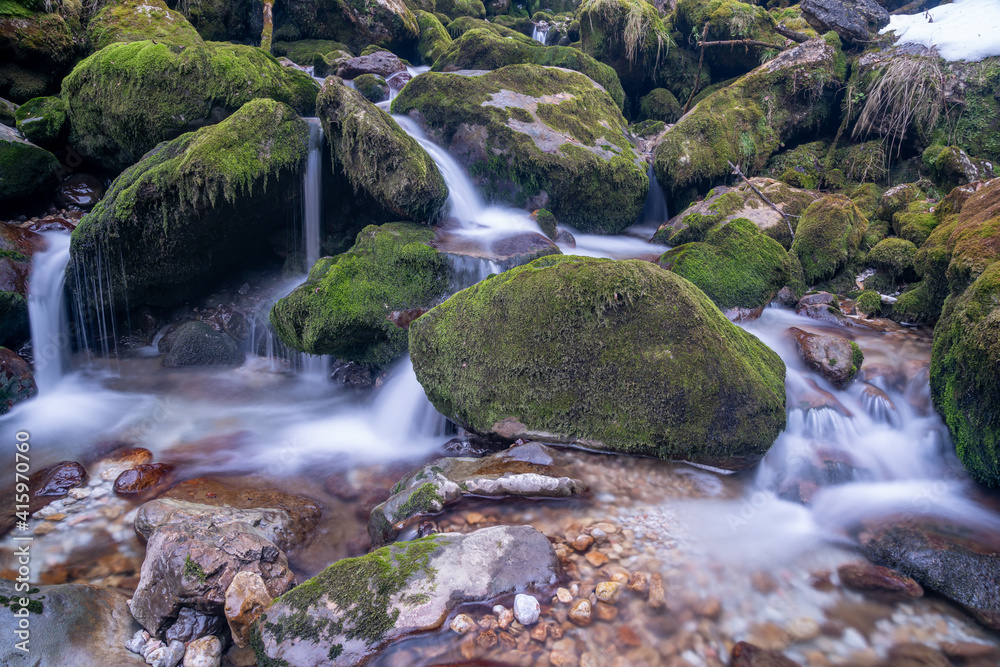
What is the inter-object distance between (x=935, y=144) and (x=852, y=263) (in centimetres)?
420

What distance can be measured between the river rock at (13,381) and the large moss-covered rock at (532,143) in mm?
6621

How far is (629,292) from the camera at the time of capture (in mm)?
4141

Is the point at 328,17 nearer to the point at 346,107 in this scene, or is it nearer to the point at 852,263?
the point at 346,107

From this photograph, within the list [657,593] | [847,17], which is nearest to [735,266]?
[657,593]

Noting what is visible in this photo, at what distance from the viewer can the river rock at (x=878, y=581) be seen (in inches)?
115

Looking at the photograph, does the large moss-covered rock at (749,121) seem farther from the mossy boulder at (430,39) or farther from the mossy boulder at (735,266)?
the mossy boulder at (430,39)

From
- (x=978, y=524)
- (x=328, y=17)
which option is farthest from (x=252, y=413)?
(x=328, y=17)

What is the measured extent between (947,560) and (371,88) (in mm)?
11655

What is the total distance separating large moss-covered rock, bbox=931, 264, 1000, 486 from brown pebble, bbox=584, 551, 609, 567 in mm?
3107

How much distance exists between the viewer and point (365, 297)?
5.81 m

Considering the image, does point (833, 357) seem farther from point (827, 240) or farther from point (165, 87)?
point (165, 87)

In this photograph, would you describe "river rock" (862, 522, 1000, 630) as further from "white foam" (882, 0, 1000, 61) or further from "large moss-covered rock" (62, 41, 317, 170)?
"white foam" (882, 0, 1000, 61)

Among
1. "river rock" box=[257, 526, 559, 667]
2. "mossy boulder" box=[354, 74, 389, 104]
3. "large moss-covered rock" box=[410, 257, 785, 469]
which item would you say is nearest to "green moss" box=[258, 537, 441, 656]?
"river rock" box=[257, 526, 559, 667]

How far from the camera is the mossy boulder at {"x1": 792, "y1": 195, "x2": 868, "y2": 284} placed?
25.3 feet
